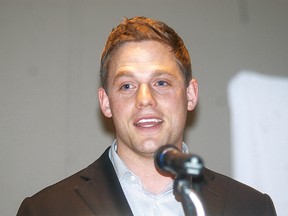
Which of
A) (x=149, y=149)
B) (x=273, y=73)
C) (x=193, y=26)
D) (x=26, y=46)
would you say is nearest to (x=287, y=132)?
(x=273, y=73)

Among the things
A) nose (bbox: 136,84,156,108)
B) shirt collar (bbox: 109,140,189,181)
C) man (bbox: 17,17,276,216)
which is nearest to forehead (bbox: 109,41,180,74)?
man (bbox: 17,17,276,216)

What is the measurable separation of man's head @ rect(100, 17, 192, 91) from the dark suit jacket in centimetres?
46

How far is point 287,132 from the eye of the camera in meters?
2.90

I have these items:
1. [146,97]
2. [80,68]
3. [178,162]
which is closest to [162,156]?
[178,162]

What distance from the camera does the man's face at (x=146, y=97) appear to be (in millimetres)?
1715

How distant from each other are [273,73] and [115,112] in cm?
168

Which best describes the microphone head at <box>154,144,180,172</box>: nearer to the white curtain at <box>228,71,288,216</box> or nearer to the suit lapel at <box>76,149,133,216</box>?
the suit lapel at <box>76,149,133,216</box>

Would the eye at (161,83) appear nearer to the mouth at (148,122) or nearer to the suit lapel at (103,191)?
the mouth at (148,122)

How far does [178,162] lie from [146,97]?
79 centimetres

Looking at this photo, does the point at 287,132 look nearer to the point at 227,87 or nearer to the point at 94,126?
the point at 227,87

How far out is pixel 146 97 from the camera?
1.70m

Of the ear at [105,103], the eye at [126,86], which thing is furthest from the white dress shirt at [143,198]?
the eye at [126,86]

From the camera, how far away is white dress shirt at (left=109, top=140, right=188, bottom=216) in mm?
1729

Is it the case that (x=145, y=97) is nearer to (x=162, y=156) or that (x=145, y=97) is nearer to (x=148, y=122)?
(x=148, y=122)
